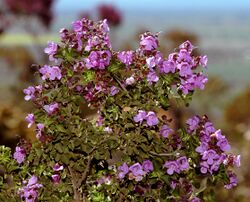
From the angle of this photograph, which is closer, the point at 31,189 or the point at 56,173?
the point at 31,189

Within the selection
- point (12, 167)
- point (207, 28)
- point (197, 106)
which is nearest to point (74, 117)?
point (12, 167)

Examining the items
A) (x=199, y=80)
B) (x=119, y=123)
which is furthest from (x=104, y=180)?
(x=199, y=80)

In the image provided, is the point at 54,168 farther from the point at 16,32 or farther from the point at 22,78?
the point at 16,32

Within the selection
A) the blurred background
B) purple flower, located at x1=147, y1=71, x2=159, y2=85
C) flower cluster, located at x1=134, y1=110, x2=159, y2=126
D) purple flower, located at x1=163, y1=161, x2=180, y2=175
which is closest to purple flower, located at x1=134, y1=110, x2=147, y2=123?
flower cluster, located at x1=134, y1=110, x2=159, y2=126

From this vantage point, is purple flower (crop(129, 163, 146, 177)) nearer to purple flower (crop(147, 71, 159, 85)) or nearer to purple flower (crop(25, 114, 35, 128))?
purple flower (crop(147, 71, 159, 85))

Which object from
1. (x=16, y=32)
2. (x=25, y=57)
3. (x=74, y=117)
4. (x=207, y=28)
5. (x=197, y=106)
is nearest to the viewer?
(x=74, y=117)

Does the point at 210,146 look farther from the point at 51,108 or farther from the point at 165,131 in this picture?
the point at 51,108

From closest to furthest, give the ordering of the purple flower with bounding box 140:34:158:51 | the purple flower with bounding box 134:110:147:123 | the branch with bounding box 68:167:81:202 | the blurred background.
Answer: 1. the purple flower with bounding box 134:110:147:123
2. the purple flower with bounding box 140:34:158:51
3. the branch with bounding box 68:167:81:202
4. the blurred background
